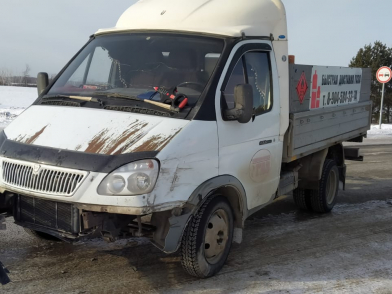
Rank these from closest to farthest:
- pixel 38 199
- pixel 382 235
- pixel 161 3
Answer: pixel 38 199
pixel 161 3
pixel 382 235

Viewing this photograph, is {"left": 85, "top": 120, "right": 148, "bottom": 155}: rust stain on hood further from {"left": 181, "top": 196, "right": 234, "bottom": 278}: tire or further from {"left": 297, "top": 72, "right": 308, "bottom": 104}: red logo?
{"left": 297, "top": 72, "right": 308, "bottom": 104}: red logo

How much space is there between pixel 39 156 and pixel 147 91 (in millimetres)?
1193

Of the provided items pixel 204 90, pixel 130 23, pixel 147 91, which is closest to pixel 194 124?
pixel 204 90

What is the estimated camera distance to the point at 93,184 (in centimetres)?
360

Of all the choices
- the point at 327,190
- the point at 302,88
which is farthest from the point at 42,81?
the point at 327,190

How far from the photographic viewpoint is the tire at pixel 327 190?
6.81 meters

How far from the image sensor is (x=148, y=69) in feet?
15.3

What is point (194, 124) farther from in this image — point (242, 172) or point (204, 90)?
point (242, 172)

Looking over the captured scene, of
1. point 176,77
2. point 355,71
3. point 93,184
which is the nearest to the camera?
point 93,184

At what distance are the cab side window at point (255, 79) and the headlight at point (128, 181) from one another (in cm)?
120

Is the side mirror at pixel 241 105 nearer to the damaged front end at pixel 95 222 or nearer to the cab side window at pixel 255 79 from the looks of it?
the cab side window at pixel 255 79

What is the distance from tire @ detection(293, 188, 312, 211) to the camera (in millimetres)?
6941

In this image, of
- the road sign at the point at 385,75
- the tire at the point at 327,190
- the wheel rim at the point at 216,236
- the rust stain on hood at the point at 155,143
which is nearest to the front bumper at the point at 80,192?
the rust stain on hood at the point at 155,143

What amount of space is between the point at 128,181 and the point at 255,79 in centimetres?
203
